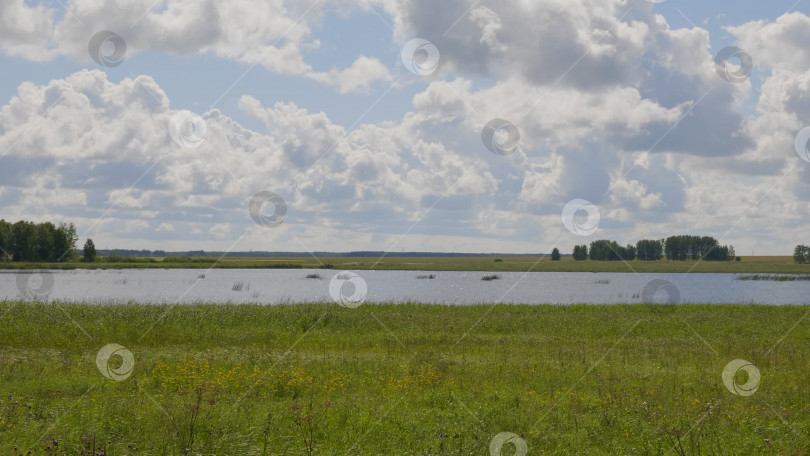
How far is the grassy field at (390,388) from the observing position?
11.2 metres

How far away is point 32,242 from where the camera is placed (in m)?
140

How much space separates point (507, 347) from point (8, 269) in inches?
5139

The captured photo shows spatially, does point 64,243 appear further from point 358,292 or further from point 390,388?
point 390,388

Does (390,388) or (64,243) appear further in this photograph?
(64,243)

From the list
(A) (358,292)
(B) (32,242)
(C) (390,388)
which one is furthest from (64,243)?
(C) (390,388)

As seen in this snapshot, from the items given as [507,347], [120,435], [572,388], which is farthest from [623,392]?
[120,435]

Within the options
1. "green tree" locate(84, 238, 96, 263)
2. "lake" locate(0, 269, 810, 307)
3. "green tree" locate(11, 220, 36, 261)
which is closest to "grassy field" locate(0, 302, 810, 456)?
"lake" locate(0, 269, 810, 307)

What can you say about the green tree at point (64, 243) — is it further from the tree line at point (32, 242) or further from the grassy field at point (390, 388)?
the grassy field at point (390, 388)

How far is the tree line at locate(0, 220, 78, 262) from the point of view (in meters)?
139

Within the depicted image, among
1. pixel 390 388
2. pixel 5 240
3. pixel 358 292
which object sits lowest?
pixel 390 388

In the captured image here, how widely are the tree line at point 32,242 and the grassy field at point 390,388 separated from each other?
123 m

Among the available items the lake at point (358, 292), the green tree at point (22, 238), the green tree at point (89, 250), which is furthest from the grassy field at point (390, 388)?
the green tree at point (89, 250)

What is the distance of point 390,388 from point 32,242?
148098mm

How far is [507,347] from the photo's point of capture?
25.2 meters
